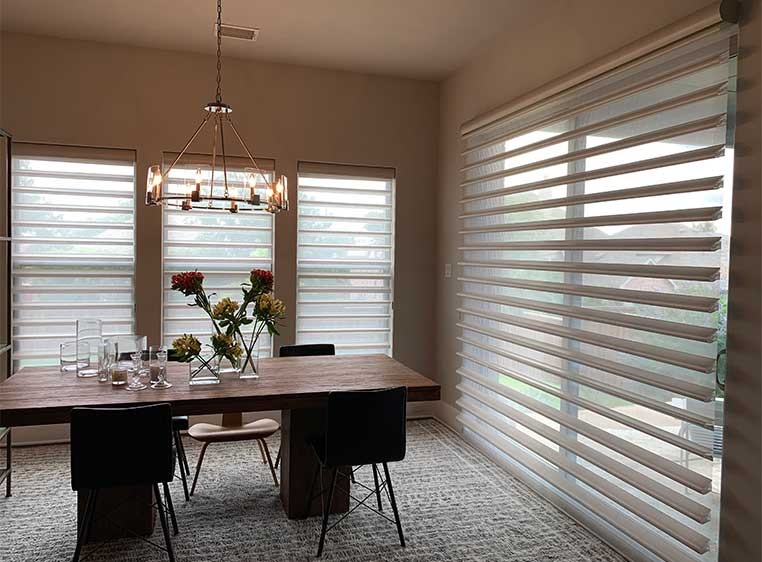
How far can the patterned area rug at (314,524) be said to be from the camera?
2795 mm

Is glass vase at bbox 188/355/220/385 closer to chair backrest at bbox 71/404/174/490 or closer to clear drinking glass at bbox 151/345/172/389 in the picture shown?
clear drinking glass at bbox 151/345/172/389

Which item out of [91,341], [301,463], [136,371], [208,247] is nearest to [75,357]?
[91,341]

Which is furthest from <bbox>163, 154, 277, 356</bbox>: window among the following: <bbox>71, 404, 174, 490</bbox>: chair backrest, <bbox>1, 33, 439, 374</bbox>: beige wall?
<bbox>71, 404, 174, 490</bbox>: chair backrest

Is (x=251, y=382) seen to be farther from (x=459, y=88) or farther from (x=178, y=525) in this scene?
(x=459, y=88)

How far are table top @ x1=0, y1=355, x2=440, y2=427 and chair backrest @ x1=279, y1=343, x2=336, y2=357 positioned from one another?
503 mm

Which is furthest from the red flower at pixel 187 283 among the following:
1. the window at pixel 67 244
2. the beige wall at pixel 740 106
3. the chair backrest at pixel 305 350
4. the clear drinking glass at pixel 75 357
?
the beige wall at pixel 740 106

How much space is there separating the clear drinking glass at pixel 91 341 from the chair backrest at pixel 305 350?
110 centimetres

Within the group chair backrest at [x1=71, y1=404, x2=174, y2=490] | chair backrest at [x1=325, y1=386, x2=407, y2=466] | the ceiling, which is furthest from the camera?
the ceiling

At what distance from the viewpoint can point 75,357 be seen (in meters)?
3.14

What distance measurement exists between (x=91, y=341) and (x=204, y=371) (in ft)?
2.07

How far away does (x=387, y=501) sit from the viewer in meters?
3.39

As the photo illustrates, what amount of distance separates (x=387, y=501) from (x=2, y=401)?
1980mm

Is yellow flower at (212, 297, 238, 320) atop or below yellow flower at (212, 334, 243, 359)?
atop

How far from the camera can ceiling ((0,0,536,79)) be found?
11.6 feet
